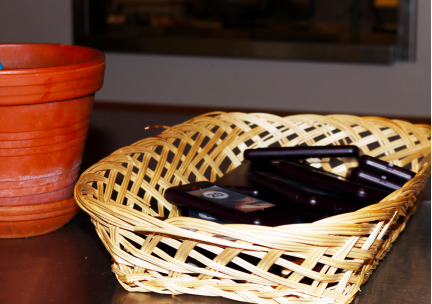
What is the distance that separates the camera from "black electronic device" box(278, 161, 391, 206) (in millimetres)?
417

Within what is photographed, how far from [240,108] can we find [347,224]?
79.8 inches

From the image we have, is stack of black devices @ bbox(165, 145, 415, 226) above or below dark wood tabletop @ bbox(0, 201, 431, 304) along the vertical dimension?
above

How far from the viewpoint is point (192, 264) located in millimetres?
370

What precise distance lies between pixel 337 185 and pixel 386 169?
80 mm

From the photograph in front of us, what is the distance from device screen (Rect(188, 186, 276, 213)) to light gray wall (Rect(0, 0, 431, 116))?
1.89 meters

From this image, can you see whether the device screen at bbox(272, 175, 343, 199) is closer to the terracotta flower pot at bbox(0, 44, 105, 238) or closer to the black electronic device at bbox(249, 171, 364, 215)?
the black electronic device at bbox(249, 171, 364, 215)

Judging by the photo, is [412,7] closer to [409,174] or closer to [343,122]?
[343,122]

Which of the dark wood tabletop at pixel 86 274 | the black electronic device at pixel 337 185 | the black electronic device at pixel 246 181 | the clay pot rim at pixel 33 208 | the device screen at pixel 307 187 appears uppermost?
the black electronic device at pixel 337 185

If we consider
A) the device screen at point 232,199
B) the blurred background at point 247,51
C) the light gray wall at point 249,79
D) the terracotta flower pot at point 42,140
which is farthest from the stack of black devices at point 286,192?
the light gray wall at point 249,79

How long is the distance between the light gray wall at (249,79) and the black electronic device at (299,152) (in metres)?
1.75

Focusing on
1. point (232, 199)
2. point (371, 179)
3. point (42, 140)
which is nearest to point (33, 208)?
point (42, 140)

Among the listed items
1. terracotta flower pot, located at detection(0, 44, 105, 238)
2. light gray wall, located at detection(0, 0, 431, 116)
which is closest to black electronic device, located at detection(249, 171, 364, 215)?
terracotta flower pot, located at detection(0, 44, 105, 238)

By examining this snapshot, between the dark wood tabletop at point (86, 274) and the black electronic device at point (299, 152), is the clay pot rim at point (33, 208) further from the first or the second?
the black electronic device at point (299, 152)

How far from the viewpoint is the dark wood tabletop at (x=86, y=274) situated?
1.21 feet
